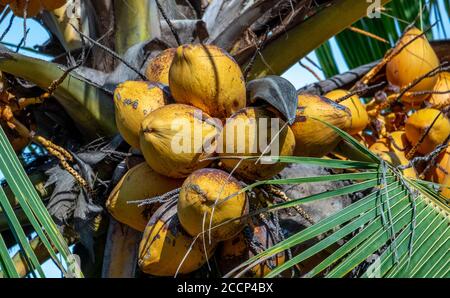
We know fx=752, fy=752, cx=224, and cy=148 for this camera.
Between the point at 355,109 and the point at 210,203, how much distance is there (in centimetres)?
69

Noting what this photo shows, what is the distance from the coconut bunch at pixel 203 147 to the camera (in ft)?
3.93

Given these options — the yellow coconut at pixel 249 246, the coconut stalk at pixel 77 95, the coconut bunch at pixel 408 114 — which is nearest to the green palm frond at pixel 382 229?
the yellow coconut at pixel 249 246

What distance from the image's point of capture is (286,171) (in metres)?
1.54

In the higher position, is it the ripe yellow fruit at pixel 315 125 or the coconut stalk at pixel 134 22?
the coconut stalk at pixel 134 22

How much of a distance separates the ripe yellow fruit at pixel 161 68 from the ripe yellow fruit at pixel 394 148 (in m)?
0.58

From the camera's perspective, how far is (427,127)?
178cm

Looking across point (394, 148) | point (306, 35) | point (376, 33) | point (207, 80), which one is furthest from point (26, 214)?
point (376, 33)

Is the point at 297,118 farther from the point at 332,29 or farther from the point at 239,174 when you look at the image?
the point at 332,29

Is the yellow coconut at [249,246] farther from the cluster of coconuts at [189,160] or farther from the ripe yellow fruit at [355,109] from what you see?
the ripe yellow fruit at [355,109]

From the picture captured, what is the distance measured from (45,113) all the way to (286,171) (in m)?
0.59

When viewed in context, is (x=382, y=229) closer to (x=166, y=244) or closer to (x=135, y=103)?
(x=166, y=244)

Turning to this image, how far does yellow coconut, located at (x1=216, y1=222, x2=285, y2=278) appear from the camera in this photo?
1.32 m
